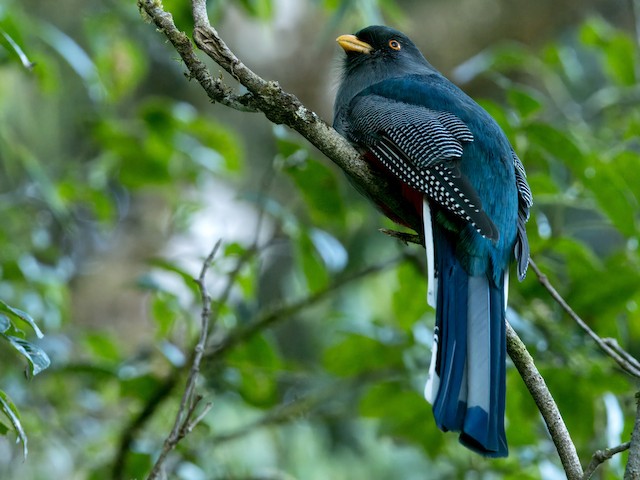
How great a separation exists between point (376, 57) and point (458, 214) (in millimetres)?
1460

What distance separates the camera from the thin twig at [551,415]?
2004mm

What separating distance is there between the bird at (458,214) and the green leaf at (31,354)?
0.99 meters

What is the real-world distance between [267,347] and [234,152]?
1.39 m

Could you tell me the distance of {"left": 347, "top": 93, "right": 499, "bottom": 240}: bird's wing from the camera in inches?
112

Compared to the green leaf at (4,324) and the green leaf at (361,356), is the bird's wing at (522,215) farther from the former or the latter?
the green leaf at (4,324)

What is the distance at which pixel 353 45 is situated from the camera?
13.5 ft

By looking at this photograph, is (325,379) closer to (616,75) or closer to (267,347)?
(267,347)

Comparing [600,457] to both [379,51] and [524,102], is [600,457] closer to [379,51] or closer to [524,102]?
[524,102]

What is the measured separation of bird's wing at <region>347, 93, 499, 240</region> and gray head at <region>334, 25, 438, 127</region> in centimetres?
63

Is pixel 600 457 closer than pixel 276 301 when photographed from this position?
Yes

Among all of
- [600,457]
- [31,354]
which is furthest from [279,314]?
[600,457]

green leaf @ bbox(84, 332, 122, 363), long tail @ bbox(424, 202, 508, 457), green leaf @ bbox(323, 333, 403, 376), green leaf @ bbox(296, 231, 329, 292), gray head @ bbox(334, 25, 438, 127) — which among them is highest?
gray head @ bbox(334, 25, 438, 127)

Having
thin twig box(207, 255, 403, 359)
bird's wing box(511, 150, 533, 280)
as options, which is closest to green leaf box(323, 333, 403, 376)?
thin twig box(207, 255, 403, 359)

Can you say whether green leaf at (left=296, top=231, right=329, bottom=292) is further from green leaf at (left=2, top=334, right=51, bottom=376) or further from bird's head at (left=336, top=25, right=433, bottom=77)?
green leaf at (left=2, top=334, right=51, bottom=376)
